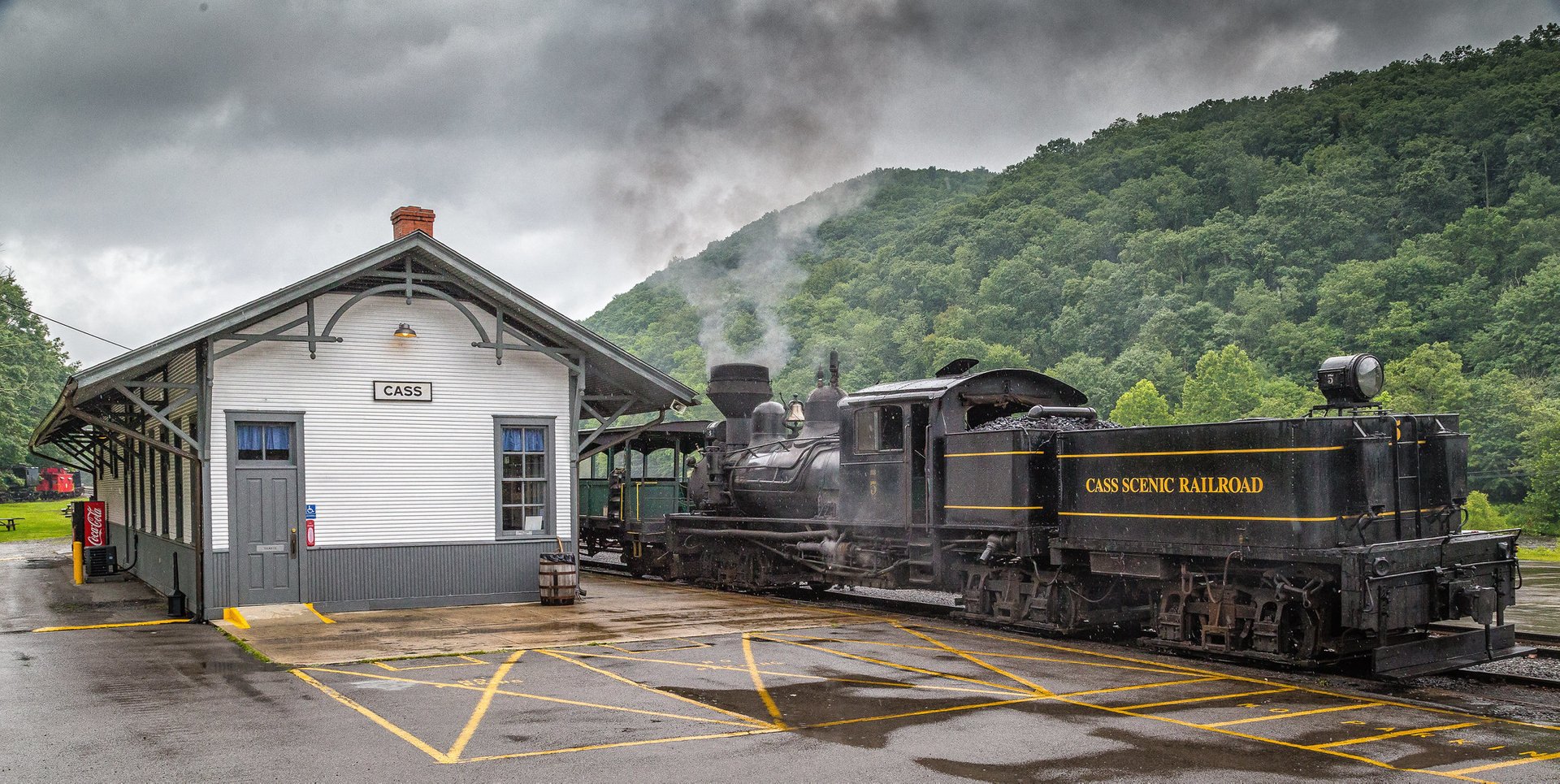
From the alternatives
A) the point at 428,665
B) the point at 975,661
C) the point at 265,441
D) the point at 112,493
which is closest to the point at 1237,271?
the point at 112,493

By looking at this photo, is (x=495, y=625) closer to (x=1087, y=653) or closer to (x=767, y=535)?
(x=767, y=535)

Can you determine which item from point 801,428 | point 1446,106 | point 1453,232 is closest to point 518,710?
point 801,428

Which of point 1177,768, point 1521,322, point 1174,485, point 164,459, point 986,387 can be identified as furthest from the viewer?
point 1521,322

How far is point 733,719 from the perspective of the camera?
875cm

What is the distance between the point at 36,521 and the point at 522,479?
43.0 m

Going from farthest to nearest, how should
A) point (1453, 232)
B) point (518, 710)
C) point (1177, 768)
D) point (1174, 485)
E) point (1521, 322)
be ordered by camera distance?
point (1453, 232) → point (1521, 322) → point (1174, 485) → point (518, 710) → point (1177, 768)

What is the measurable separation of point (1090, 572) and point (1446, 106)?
79.8m

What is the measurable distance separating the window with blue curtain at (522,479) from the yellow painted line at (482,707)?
4736mm

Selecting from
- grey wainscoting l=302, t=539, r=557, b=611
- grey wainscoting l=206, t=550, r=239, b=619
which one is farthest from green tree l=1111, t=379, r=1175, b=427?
grey wainscoting l=206, t=550, r=239, b=619

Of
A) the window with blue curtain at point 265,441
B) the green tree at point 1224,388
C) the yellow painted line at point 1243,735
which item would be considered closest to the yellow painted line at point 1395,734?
the yellow painted line at point 1243,735

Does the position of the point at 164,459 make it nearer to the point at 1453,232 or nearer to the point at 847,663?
the point at 847,663

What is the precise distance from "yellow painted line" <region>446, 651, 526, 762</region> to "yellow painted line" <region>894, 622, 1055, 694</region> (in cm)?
440

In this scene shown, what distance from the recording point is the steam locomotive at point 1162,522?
10234 mm

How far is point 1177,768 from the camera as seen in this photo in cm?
729
